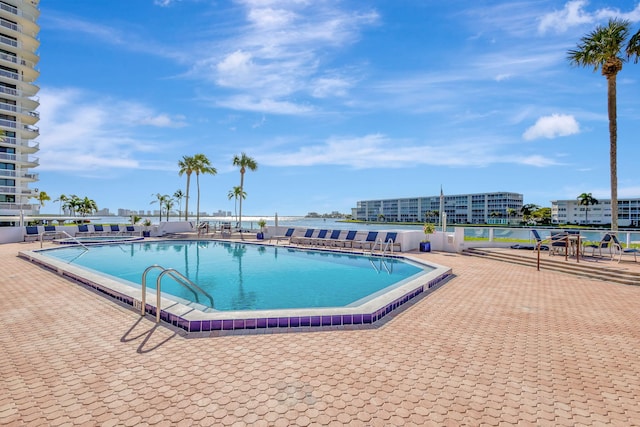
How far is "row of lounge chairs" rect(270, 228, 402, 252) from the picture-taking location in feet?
52.4

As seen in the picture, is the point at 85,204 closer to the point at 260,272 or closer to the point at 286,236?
the point at 286,236

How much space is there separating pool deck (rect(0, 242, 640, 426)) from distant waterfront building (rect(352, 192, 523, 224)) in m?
107

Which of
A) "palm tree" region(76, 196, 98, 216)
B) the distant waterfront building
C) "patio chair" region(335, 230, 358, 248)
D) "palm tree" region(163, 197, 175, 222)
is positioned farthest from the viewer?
the distant waterfront building

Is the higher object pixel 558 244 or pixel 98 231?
pixel 98 231

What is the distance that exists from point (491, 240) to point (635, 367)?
1313 cm

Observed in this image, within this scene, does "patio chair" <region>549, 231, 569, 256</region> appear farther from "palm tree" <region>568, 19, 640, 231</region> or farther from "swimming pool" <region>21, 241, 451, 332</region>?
"swimming pool" <region>21, 241, 451, 332</region>

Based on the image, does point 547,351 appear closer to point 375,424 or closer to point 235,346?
→ point 375,424

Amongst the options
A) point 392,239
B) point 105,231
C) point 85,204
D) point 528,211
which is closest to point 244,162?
point 105,231

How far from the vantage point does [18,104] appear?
119 feet

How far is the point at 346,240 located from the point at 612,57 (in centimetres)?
1535

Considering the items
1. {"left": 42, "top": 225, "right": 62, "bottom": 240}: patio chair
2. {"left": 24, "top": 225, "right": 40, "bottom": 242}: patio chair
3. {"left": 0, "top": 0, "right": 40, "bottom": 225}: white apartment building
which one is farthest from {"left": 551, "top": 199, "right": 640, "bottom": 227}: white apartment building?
{"left": 0, "top": 0, "right": 40, "bottom": 225}: white apartment building

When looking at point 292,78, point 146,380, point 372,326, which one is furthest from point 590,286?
point 292,78

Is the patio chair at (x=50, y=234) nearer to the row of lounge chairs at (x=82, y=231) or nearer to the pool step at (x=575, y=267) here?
the row of lounge chairs at (x=82, y=231)

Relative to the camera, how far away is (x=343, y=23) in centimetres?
1257
